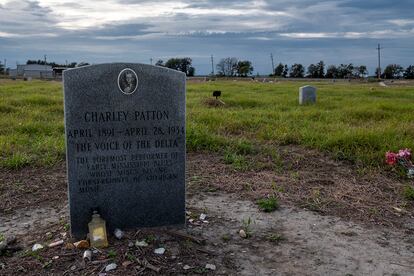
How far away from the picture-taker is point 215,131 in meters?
7.93

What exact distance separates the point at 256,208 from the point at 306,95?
385 inches

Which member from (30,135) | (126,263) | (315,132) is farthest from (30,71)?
(126,263)

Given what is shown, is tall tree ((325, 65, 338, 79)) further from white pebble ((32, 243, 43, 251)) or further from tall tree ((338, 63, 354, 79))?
white pebble ((32, 243, 43, 251))

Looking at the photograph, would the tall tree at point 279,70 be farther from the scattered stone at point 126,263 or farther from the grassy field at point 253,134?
the scattered stone at point 126,263

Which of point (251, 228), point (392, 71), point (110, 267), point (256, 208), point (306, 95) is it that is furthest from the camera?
point (392, 71)

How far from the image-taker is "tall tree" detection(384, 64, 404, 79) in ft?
200

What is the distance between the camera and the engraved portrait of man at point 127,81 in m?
3.43

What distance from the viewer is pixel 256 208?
4289 millimetres

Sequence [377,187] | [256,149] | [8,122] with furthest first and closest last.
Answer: [8,122], [256,149], [377,187]

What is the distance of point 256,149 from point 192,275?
3563mm

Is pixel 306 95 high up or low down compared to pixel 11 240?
up

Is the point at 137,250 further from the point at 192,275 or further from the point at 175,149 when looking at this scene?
the point at 175,149

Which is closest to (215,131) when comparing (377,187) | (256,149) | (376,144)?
(256,149)

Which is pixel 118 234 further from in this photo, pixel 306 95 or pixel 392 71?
pixel 392 71
